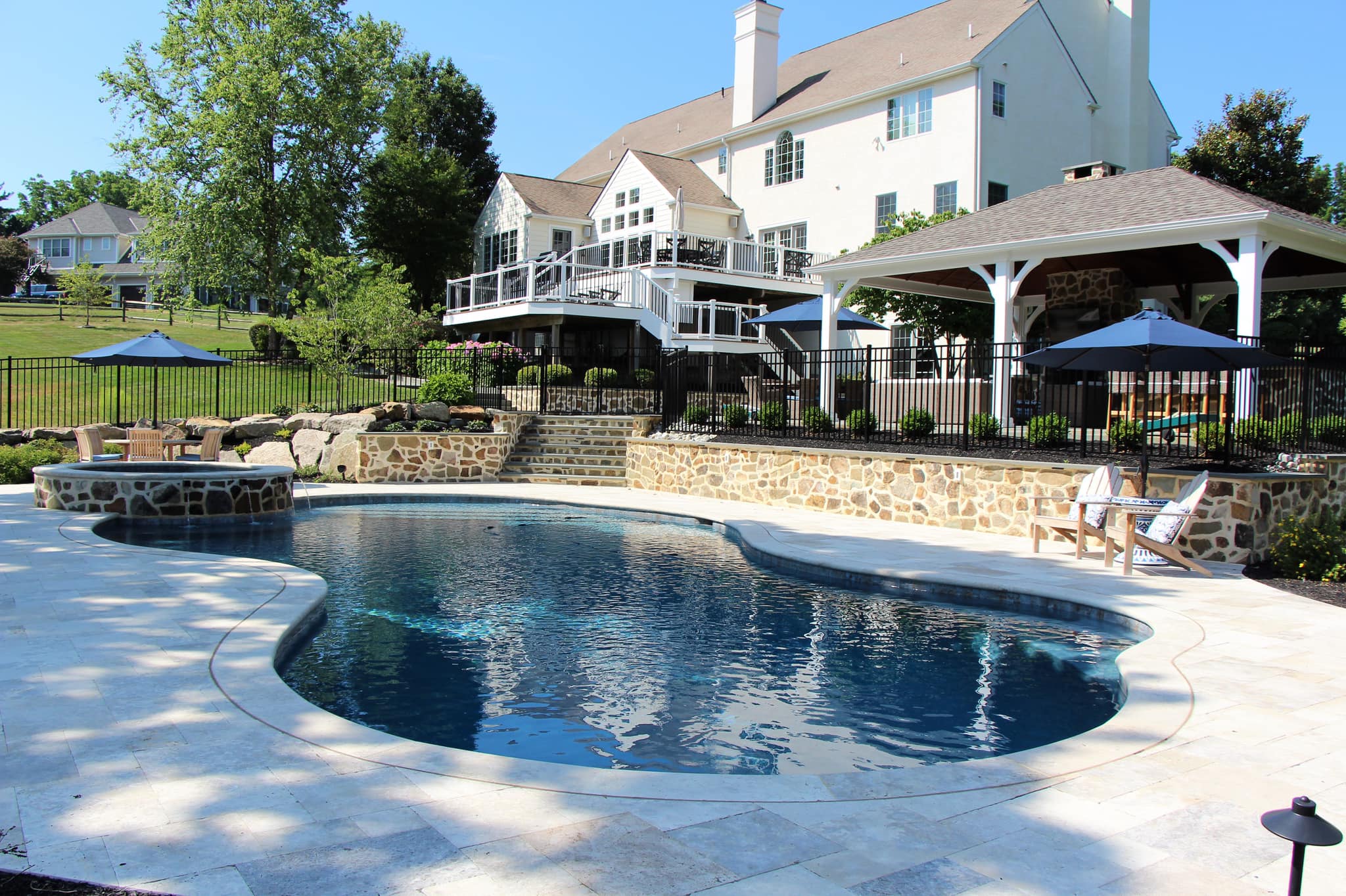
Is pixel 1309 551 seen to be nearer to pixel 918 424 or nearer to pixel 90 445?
pixel 918 424

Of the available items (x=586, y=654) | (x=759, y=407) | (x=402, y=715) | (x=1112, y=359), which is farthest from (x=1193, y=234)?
(x=402, y=715)

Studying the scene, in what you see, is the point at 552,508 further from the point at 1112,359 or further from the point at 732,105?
the point at 732,105

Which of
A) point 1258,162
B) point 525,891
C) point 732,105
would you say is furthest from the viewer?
point 732,105

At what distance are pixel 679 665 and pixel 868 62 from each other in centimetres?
2809

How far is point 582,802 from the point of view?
3795mm

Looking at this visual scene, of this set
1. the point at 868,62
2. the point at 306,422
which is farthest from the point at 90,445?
the point at 868,62

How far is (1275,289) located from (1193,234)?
6.70 metres

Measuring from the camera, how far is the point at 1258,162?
88.1 feet

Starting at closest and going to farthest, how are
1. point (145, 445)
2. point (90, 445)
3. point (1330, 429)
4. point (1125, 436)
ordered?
point (1125, 436) → point (1330, 429) → point (90, 445) → point (145, 445)

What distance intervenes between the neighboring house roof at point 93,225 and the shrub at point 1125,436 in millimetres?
71282

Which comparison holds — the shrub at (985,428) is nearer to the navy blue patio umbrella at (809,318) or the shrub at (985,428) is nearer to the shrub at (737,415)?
the shrub at (737,415)

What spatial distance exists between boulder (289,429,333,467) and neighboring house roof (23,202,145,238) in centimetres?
5806

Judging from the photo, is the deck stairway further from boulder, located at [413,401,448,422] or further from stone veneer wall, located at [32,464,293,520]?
stone veneer wall, located at [32,464,293,520]

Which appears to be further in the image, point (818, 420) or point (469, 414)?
point (469, 414)
